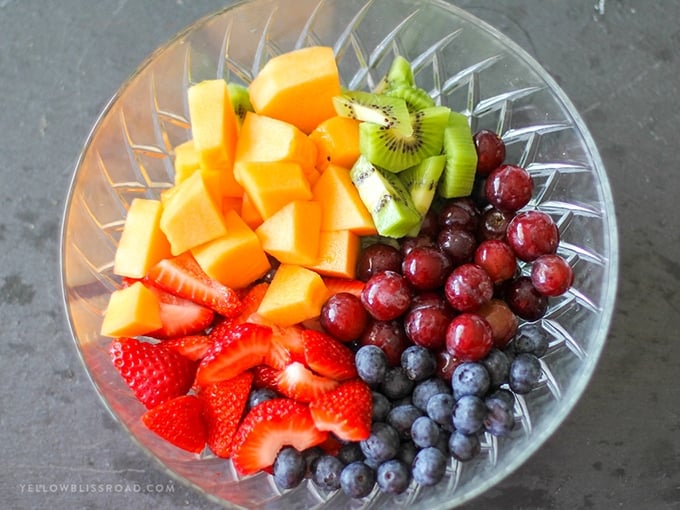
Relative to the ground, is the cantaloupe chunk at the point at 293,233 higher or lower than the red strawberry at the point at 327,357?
higher

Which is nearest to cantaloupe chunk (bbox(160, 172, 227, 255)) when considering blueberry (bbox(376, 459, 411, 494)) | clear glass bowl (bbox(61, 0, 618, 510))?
clear glass bowl (bbox(61, 0, 618, 510))

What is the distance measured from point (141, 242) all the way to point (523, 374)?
762 mm

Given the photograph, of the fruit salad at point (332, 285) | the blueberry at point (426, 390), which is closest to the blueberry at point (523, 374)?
the fruit salad at point (332, 285)

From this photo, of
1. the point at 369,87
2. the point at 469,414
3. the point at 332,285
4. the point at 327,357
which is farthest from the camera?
the point at 369,87

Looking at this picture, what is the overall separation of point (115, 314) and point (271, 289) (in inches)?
11.8

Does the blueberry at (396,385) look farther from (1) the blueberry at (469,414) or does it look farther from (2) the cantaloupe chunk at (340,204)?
(2) the cantaloupe chunk at (340,204)

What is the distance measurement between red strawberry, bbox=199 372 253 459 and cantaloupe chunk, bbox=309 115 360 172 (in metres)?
0.46

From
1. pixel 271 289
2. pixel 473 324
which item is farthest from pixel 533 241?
pixel 271 289

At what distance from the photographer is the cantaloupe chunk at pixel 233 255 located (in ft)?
4.38

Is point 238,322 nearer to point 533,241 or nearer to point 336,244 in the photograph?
point 336,244

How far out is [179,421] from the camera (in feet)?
4.10

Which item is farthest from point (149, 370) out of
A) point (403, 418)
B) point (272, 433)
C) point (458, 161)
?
point (458, 161)

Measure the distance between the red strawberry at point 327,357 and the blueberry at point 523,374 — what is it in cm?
28

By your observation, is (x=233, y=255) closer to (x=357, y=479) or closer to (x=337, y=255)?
(x=337, y=255)
